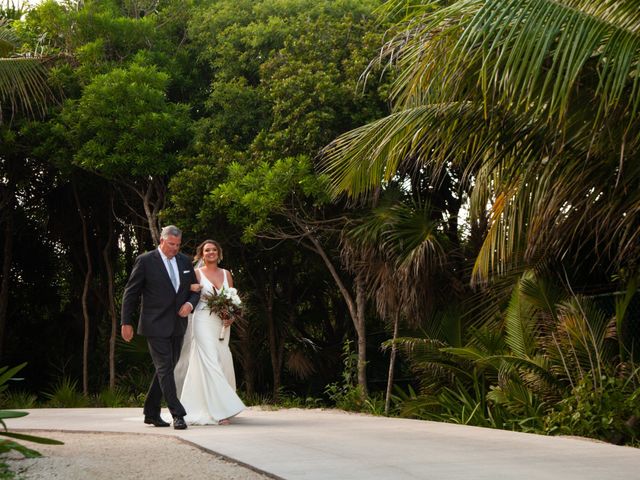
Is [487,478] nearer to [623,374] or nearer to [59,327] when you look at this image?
[623,374]

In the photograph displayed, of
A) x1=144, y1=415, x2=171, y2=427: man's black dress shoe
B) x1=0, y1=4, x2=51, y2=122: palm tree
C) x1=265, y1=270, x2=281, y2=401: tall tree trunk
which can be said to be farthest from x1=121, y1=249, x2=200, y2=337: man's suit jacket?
x1=265, y1=270, x2=281, y2=401: tall tree trunk

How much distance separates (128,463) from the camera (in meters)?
7.67

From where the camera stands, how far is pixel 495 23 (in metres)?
7.59

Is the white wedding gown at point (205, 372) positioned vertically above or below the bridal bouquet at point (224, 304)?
below

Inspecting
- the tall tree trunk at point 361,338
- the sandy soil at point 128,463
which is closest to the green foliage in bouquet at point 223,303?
the sandy soil at point 128,463

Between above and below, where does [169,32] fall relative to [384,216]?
above

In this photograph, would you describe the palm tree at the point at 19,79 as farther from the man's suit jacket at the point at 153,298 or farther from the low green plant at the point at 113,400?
the man's suit jacket at the point at 153,298

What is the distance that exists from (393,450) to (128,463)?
200cm

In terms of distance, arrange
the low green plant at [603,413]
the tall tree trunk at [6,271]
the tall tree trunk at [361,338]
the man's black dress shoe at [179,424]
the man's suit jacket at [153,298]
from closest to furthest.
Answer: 1. the man's black dress shoe at [179,424]
2. the man's suit jacket at [153,298]
3. the low green plant at [603,413]
4. the tall tree trunk at [361,338]
5. the tall tree trunk at [6,271]

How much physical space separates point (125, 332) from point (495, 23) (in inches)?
194

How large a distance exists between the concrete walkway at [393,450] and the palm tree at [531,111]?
6.66 ft

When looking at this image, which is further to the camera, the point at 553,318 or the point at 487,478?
the point at 553,318

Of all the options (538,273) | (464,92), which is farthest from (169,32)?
(464,92)

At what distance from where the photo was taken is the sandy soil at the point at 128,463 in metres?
7.09
